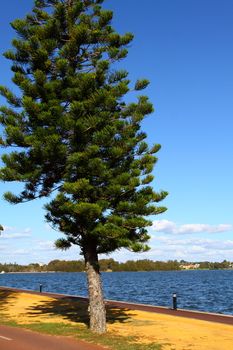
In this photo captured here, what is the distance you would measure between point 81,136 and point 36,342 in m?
8.55

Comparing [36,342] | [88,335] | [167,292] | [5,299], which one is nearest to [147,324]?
[88,335]

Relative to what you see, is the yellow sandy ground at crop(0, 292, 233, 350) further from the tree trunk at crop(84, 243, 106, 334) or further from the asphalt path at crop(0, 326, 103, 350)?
the asphalt path at crop(0, 326, 103, 350)

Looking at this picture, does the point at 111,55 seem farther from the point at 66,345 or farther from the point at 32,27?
the point at 66,345

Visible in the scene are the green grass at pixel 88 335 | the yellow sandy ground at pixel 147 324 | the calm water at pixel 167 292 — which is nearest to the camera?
the green grass at pixel 88 335

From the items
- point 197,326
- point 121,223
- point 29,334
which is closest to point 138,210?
point 121,223

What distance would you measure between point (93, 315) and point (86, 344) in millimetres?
3236

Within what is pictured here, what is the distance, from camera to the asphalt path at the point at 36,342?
1556 cm

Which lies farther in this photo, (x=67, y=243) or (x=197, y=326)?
(x=67, y=243)

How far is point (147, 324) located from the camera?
21.5 metres

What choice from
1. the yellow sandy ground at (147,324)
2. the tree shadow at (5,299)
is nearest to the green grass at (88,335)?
the yellow sandy ground at (147,324)

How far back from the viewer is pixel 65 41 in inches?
889

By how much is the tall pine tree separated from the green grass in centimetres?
91

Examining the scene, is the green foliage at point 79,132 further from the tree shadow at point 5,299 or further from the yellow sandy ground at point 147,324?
the tree shadow at point 5,299

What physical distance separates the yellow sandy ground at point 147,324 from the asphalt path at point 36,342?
7.94 ft
